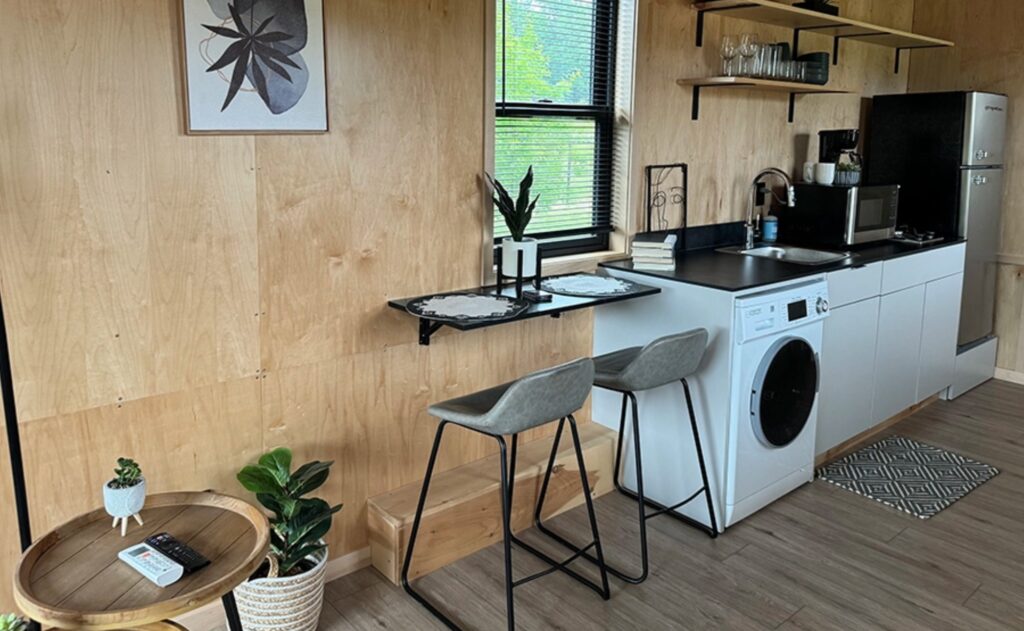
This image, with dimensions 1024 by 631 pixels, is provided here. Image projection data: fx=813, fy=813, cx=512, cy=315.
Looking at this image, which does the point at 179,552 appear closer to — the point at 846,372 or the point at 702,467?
the point at 702,467

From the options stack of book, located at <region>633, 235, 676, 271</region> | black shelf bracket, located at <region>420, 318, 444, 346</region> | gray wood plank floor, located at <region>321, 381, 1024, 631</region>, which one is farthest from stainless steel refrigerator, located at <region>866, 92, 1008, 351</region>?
black shelf bracket, located at <region>420, 318, 444, 346</region>

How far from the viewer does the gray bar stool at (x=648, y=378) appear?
2.65 m

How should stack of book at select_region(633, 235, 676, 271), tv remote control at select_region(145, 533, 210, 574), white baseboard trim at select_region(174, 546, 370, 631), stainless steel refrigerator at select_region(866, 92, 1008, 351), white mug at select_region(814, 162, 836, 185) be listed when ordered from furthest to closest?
1. stainless steel refrigerator at select_region(866, 92, 1008, 351)
2. white mug at select_region(814, 162, 836, 185)
3. stack of book at select_region(633, 235, 676, 271)
4. white baseboard trim at select_region(174, 546, 370, 631)
5. tv remote control at select_region(145, 533, 210, 574)

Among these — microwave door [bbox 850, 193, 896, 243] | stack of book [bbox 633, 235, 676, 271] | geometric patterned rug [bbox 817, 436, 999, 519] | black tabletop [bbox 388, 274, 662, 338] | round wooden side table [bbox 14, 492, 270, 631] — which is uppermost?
microwave door [bbox 850, 193, 896, 243]

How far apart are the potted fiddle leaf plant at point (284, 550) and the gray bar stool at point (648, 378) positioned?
0.89 metres

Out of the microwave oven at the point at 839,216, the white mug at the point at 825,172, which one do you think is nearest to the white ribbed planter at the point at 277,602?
the microwave oven at the point at 839,216

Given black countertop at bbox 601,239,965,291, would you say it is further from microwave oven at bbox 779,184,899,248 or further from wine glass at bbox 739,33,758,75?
wine glass at bbox 739,33,758,75

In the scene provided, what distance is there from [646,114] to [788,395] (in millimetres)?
1269

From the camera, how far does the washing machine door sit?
300 centimetres

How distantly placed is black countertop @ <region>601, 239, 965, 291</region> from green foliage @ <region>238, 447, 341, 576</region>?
1516mm

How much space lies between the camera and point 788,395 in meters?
3.17

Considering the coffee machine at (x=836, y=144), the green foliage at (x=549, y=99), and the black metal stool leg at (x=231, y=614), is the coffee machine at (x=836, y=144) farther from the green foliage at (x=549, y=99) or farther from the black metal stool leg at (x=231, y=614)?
the black metal stool leg at (x=231, y=614)

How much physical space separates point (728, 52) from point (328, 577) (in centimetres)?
275

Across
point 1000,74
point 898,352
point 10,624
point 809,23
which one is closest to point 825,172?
point 809,23
